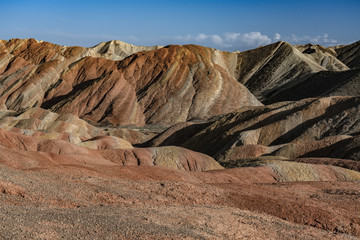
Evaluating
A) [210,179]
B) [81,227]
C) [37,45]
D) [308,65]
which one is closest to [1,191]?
[81,227]

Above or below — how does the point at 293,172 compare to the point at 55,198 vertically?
below

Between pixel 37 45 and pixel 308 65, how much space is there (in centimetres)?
7206

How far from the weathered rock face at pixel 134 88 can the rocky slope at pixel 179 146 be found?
270 mm

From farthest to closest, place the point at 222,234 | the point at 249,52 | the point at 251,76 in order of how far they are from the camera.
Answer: the point at 249,52 < the point at 251,76 < the point at 222,234

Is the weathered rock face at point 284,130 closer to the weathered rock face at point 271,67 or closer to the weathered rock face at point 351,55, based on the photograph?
the weathered rock face at point 271,67

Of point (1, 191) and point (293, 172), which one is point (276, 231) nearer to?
point (1, 191)

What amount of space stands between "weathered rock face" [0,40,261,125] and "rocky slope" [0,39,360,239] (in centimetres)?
27

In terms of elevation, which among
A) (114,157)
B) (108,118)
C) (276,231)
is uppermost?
(276,231)

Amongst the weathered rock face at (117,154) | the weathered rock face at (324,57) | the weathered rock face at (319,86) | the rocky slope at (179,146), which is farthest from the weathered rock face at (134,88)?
the weathered rock face at (117,154)

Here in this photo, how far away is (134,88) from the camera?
8712cm

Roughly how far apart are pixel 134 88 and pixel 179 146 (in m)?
34.4

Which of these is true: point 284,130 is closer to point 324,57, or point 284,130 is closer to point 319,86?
point 319,86

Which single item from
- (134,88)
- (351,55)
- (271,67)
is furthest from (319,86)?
(351,55)

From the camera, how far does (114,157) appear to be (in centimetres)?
3388
